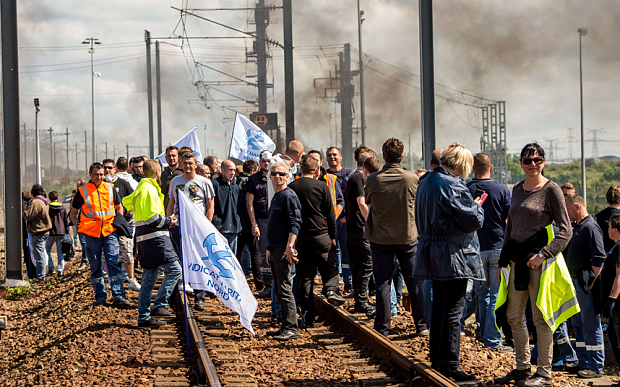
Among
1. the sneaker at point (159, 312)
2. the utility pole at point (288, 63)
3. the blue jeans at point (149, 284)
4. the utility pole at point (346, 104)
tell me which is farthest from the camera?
the utility pole at point (346, 104)

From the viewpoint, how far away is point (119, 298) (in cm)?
892

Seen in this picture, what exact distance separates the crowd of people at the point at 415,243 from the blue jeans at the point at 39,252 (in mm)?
4017

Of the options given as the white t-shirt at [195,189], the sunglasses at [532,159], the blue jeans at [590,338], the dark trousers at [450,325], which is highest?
the sunglasses at [532,159]

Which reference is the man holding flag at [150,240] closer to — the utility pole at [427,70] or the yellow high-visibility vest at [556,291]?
the yellow high-visibility vest at [556,291]

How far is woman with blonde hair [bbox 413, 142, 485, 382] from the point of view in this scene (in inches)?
209

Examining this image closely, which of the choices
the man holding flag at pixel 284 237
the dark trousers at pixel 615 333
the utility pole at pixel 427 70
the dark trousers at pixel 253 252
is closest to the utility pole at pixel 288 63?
the utility pole at pixel 427 70

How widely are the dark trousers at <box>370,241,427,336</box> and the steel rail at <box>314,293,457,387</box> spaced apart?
8.3 inches

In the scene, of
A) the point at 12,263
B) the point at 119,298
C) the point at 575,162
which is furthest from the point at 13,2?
the point at 575,162

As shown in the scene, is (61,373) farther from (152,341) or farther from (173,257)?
(173,257)

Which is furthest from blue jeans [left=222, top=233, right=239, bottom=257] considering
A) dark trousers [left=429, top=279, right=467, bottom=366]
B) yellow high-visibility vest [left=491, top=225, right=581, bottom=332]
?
yellow high-visibility vest [left=491, top=225, right=581, bottom=332]

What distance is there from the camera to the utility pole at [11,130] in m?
12.3

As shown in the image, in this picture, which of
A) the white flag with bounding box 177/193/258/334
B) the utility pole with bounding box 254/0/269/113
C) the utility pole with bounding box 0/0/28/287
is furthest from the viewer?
the utility pole with bounding box 254/0/269/113

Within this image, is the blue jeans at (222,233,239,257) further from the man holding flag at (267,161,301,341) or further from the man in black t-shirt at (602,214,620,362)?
the man in black t-shirt at (602,214,620,362)

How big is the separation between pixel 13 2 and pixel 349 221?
8724 mm
